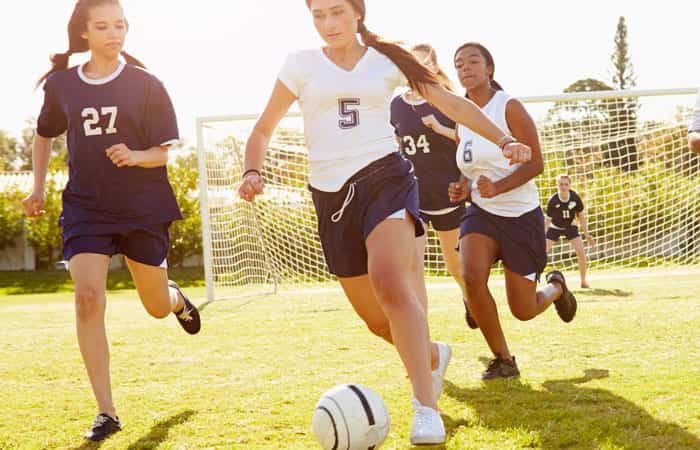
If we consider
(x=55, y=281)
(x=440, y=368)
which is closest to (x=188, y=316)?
(x=440, y=368)

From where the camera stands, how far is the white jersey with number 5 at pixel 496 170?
5.96m

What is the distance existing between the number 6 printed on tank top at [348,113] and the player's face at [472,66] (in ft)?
6.34

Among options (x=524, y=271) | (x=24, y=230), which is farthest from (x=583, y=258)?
(x=24, y=230)

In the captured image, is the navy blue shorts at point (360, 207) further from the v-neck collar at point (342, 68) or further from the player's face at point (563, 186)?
the player's face at point (563, 186)

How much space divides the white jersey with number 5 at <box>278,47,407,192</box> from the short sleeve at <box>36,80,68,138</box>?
4.64ft

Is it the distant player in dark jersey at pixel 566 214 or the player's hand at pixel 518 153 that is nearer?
the player's hand at pixel 518 153

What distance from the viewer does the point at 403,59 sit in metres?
4.36

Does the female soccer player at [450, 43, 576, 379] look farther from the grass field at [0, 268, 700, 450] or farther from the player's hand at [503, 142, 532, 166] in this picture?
the player's hand at [503, 142, 532, 166]

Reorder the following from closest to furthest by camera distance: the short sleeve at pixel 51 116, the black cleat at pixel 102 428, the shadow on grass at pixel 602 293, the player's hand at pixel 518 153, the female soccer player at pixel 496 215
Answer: the player's hand at pixel 518 153, the black cleat at pixel 102 428, the short sleeve at pixel 51 116, the female soccer player at pixel 496 215, the shadow on grass at pixel 602 293

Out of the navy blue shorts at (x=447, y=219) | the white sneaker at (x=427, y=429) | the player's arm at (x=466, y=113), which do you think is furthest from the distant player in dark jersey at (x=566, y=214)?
the white sneaker at (x=427, y=429)

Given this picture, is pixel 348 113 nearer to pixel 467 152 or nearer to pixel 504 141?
pixel 504 141

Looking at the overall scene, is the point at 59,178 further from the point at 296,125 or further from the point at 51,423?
the point at 51,423

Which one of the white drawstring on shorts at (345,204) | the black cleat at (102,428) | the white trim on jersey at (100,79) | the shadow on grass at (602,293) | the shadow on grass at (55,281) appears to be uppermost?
the white trim on jersey at (100,79)

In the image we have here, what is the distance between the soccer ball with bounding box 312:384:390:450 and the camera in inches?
147
